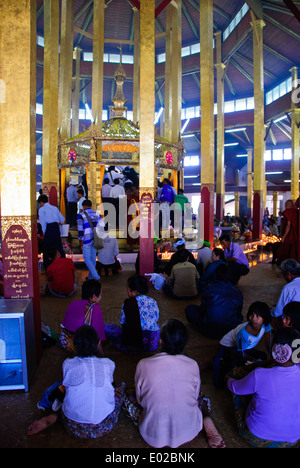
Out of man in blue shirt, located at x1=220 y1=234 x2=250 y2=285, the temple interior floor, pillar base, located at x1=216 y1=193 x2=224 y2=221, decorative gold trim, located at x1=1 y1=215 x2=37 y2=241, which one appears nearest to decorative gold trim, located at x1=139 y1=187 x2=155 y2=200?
man in blue shirt, located at x1=220 y1=234 x2=250 y2=285

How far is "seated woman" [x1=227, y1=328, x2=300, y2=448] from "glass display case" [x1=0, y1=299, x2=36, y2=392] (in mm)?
1924

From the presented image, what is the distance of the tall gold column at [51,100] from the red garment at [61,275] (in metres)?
5.57

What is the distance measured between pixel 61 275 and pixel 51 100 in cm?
703

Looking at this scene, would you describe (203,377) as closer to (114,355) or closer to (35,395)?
(114,355)

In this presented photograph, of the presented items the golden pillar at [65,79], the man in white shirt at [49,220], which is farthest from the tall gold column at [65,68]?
the man in white shirt at [49,220]

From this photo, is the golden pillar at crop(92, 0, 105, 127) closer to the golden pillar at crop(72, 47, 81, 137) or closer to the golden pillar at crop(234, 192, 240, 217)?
the golden pillar at crop(72, 47, 81, 137)

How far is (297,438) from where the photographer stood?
7.88 feet

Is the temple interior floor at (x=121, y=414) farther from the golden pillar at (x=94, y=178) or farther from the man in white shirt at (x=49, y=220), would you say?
the golden pillar at (x=94, y=178)

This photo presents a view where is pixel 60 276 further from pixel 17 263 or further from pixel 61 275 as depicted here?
pixel 17 263

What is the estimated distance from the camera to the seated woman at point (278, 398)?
2330 millimetres

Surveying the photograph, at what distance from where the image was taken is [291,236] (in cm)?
870
